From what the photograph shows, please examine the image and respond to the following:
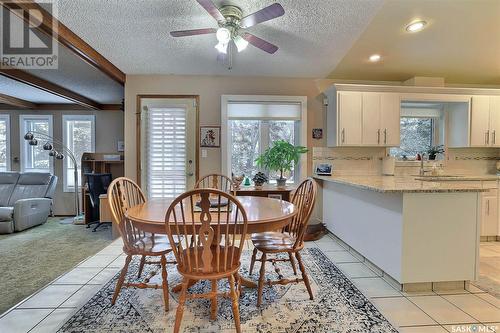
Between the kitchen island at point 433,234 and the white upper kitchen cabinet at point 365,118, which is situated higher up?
the white upper kitchen cabinet at point 365,118

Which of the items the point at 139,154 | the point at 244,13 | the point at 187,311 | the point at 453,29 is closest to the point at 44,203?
the point at 139,154

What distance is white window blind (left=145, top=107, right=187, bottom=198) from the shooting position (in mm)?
3820

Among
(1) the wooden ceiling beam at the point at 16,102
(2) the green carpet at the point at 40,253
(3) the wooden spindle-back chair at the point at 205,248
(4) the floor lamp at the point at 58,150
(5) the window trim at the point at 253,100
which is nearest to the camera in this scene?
(3) the wooden spindle-back chair at the point at 205,248

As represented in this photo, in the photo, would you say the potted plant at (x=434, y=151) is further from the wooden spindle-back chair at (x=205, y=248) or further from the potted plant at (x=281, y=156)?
the wooden spindle-back chair at (x=205, y=248)

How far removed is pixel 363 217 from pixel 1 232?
5.20m

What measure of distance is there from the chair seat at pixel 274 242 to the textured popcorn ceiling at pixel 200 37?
2.11m

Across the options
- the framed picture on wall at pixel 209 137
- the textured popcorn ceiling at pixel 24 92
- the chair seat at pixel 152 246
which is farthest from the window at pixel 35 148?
the chair seat at pixel 152 246

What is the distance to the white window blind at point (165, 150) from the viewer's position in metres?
3.82

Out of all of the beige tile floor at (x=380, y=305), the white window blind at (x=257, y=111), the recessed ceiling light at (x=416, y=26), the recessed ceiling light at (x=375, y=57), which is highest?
the recessed ceiling light at (x=416, y=26)

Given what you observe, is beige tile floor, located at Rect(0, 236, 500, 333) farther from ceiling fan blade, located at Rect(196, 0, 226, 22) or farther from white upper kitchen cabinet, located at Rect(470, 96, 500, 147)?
white upper kitchen cabinet, located at Rect(470, 96, 500, 147)

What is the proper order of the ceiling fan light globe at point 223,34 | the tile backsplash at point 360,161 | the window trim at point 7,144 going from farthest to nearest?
the window trim at point 7,144, the tile backsplash at point 360,161, the ceiling fan light globe at point 223,34

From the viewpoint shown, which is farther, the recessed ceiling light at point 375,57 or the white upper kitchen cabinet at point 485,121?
the white upper kitchen cabinet at point 485,121

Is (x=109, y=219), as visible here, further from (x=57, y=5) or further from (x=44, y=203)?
(x=57, y=5)

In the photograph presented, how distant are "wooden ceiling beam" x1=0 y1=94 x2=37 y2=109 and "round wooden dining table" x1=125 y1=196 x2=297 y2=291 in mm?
4475
